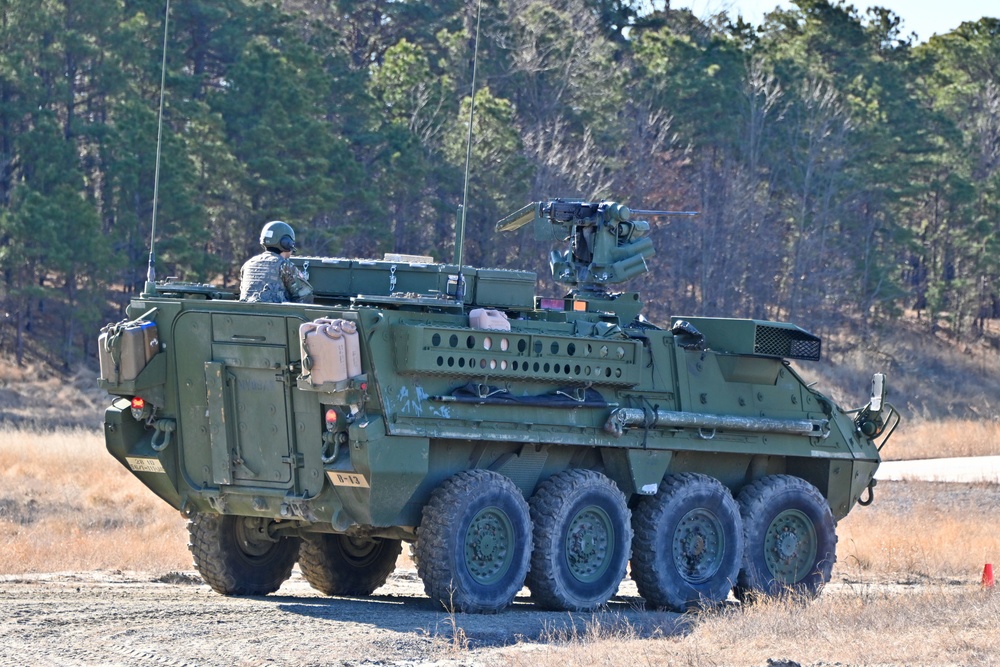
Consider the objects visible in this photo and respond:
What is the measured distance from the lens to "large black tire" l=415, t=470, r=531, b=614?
11828mm

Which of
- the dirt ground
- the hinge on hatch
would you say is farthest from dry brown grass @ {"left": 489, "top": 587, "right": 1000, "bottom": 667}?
the hinge on hatch

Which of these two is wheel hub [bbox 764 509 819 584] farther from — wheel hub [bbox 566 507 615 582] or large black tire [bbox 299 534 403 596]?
large black tire [bbox 299 534 403 596]

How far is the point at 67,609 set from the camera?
37.2ft

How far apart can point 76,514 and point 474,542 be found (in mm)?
8702

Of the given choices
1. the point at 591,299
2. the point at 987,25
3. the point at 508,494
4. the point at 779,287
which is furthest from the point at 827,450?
the point at 987,25

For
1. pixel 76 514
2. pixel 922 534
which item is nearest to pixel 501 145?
pixel 922 534

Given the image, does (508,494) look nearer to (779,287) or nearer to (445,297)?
(445,297)

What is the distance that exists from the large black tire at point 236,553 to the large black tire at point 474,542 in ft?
6.30

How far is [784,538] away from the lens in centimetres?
1466

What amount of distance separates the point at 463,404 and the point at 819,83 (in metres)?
42.8

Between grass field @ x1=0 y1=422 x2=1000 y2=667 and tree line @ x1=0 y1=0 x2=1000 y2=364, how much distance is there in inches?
352

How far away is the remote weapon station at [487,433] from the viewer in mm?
11625

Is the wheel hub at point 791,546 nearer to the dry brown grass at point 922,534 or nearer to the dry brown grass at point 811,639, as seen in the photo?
the dry brown grass at point 922,534

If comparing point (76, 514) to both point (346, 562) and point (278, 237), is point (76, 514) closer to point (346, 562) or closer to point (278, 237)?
point (346, 562)
